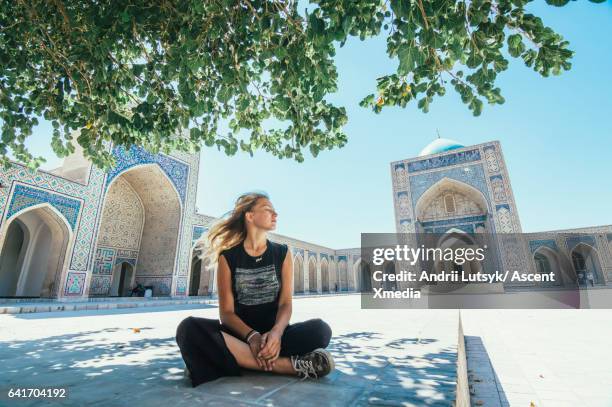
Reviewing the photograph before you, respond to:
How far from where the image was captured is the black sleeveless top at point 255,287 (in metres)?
1.36

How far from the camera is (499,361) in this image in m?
2.63

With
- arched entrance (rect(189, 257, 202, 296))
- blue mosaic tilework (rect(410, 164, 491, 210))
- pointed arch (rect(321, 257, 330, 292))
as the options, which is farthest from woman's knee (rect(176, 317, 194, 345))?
pointed arch (rect(321, 257, 330, 292))

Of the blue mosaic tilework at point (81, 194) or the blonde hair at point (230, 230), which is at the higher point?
the blue mosaic tilework at point (81, 194)

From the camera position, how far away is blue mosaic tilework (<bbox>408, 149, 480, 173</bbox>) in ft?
43.6

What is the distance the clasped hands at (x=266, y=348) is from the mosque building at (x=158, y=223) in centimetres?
680

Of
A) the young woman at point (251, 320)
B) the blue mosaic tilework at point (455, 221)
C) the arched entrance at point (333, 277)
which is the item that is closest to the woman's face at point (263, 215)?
the young woman at point (251, 320)

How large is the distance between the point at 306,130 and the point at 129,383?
1703mm

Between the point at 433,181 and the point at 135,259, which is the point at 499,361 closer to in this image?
the point at 135,259

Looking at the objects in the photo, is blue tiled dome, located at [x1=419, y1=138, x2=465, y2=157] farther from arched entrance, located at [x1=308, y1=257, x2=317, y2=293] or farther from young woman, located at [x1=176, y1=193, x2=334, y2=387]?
young woman, located at [x1=176, y1=193, x2=334, y2=387]

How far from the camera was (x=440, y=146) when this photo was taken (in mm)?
14625

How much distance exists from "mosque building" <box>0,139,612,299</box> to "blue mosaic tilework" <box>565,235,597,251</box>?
5cm

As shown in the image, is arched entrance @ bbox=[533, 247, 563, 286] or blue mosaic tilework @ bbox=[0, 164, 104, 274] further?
arched entrance @ bbox=[533, 247, 563, 286]

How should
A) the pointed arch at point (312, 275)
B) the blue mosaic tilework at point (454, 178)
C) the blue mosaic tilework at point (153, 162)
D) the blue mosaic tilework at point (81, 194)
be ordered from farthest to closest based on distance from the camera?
the pointed arch at point (312, 275)
the blue mosaic tilework at point (454, 178)
the blue mosaic tilework at point (153, 162)
the blue mosaic tilework at point (81, 194)

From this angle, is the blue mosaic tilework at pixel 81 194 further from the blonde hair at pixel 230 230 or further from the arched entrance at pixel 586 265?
the arched entrance at pixel 586 265
